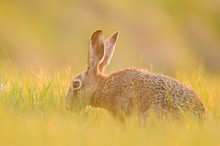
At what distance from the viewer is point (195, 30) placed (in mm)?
44594

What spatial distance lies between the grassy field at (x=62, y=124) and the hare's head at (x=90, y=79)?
133 mm

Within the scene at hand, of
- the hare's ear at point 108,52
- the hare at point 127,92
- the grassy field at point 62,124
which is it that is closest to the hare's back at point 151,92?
the hare at point 127,92

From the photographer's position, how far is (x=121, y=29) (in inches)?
1499

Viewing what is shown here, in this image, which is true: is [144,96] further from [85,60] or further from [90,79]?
[85,60]

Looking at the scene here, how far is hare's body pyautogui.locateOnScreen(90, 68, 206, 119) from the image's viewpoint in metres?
8.22

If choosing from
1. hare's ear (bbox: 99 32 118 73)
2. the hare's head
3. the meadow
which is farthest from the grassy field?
hare's ear (bbox: 99 32 118 73)

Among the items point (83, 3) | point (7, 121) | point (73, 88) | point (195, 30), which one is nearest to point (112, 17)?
point (83, 3)

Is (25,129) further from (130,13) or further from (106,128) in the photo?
(130,13)

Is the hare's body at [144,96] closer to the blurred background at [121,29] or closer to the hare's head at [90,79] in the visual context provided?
the hare's head at [90,79]

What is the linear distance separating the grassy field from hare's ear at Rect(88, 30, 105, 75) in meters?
0.51

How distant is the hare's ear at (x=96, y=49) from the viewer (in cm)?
916

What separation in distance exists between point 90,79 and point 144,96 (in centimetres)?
109

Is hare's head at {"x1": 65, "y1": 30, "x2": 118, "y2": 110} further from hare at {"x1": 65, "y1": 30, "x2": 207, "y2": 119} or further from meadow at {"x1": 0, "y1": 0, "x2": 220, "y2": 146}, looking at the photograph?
meadow at {"x1": 0, "y1": 0, "x2": 220, "y2": 146}

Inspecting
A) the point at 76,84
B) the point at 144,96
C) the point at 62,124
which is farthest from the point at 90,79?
the point at 62,124
